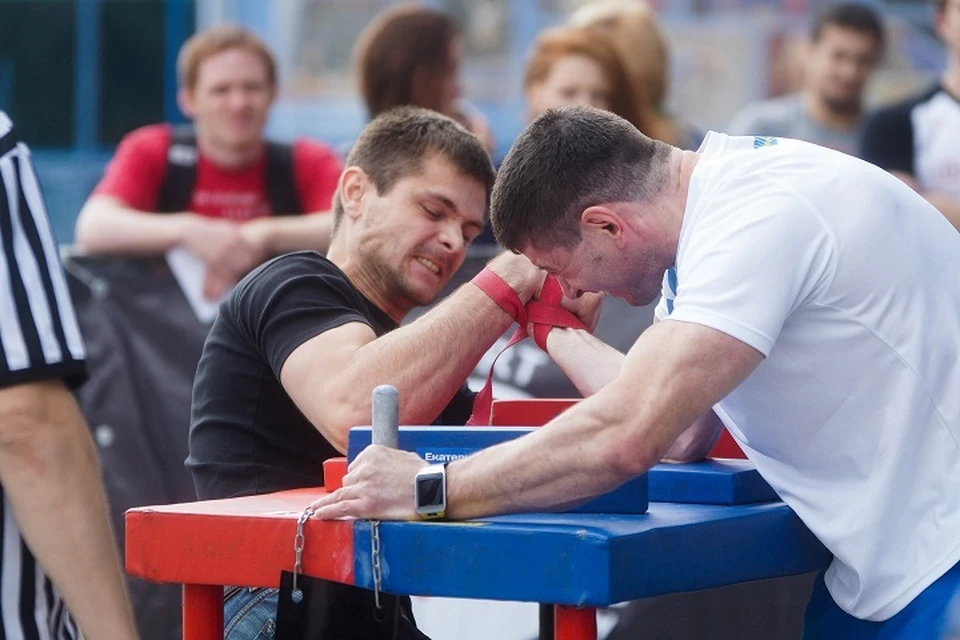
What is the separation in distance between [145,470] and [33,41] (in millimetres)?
5632

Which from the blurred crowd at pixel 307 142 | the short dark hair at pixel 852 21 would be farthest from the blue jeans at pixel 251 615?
the short dark hair at pixel 852 21

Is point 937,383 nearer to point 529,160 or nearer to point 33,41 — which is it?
point 529,160

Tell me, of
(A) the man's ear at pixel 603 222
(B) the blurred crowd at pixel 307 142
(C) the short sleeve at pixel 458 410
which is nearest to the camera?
(A) the man's ear at pixel 603 222

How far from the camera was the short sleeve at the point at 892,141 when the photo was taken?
5172 millimetres

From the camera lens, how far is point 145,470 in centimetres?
487

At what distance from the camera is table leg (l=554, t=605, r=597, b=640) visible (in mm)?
2281

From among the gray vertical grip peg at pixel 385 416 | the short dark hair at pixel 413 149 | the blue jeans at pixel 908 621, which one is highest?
the short dark hair at pixel 413 149

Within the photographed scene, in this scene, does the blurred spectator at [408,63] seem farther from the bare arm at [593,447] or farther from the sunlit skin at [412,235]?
the bare arm at [593,447]

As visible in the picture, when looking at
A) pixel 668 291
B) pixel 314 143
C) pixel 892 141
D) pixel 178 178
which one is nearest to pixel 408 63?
pixel 314 143

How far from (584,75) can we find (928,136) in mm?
1171

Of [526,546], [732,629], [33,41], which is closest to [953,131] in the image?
[732,629]

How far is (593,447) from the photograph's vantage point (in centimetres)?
231

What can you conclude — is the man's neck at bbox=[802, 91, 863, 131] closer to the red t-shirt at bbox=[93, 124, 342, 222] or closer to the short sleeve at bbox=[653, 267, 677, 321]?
the red t-shirt at bbox=[93, 124, 342, 222]

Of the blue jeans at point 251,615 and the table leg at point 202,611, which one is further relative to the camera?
the blue jeans at point 251,615
